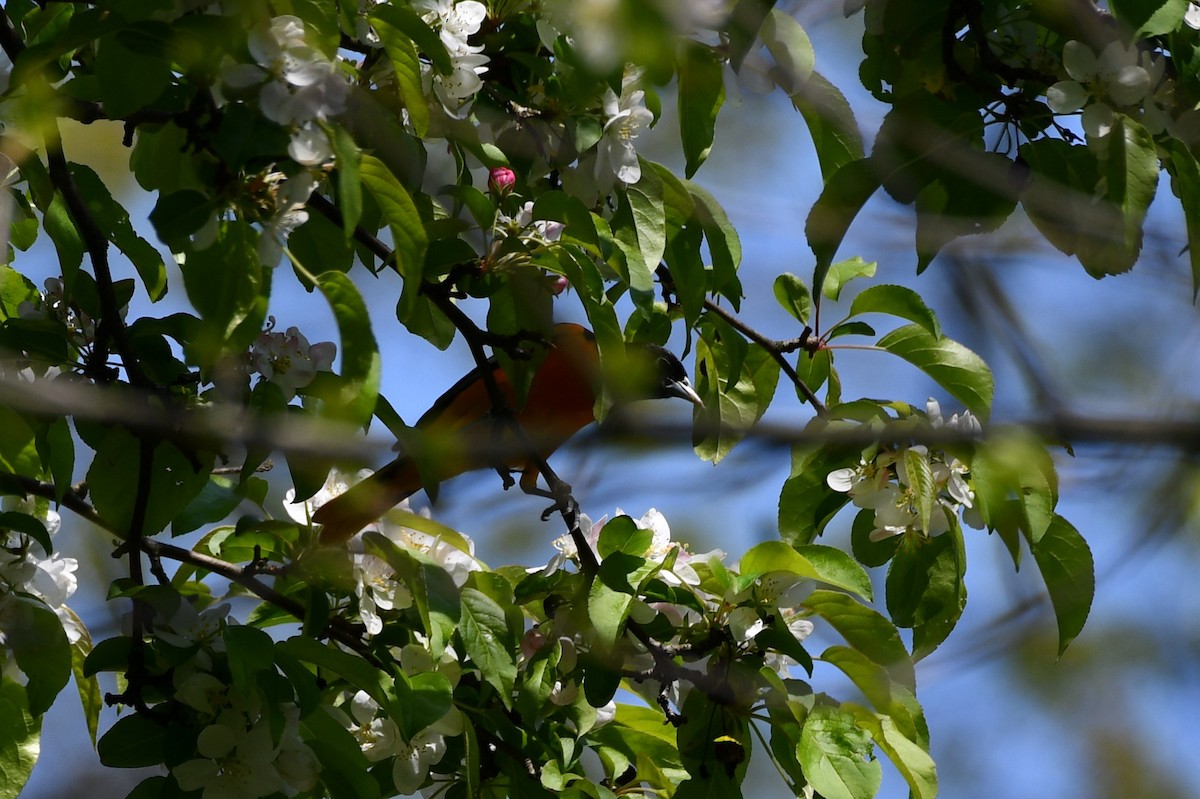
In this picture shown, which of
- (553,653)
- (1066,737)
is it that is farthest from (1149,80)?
(1066,737)

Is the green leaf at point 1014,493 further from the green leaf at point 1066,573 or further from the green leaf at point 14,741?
the green leaf at point 14,741

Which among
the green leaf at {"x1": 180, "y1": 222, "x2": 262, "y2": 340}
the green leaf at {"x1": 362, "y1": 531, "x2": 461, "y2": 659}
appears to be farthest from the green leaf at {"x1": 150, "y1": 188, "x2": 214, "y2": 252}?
the green leaf at {"x1": 362, "y1": 531, "x2": 461, "y2": 659}

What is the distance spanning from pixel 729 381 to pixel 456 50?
3.03ft

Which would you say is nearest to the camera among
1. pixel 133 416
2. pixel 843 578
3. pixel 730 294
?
pixel 133 416

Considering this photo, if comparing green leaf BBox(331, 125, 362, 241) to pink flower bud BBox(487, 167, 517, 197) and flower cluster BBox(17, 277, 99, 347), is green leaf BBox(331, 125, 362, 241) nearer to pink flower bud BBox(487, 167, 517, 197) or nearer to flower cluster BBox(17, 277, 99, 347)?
pink flower bud BBox(487, 167, 517, 197)

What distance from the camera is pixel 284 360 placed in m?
2.39

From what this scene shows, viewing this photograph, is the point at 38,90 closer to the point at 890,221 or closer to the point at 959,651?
the point at 890,221

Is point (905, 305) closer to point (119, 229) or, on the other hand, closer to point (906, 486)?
point (906, 486)

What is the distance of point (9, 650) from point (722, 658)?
1.30 m

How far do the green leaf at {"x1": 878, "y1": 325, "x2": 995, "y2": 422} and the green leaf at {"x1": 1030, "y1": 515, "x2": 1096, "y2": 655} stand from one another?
288mm

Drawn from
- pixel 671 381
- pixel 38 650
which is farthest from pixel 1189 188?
pixel 671 381

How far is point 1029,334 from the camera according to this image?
178cm

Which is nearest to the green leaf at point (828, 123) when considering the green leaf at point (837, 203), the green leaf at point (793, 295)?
the green leaf at point (837, 203)

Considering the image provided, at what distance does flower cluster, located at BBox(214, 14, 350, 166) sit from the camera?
175cm
